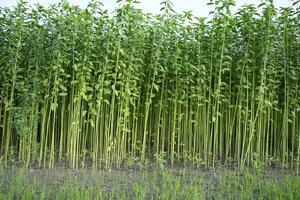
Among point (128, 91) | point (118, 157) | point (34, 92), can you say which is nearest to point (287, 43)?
point (128, 91)

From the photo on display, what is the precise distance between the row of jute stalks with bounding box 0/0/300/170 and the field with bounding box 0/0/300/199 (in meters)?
0.02

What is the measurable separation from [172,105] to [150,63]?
40.6 inches

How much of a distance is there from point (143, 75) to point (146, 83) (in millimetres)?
269

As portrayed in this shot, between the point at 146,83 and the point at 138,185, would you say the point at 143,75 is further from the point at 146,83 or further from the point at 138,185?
the point at 138,185

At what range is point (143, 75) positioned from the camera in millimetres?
5676

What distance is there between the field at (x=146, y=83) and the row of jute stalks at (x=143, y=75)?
0.06 ft

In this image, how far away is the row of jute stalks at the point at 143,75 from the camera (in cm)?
500

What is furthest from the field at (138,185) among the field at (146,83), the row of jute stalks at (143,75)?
the row of jute stalks at (143,75)

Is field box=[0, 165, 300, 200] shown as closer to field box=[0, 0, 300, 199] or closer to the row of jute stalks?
field box=[0, 0, 300, 199]

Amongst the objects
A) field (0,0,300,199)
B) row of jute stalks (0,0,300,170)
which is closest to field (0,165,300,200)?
field (0,0,300,199)

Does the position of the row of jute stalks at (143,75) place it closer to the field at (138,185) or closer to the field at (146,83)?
the field at (146,83)

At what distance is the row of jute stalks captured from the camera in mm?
5004

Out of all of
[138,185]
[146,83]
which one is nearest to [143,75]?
[146,83]

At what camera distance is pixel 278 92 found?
5816mm
